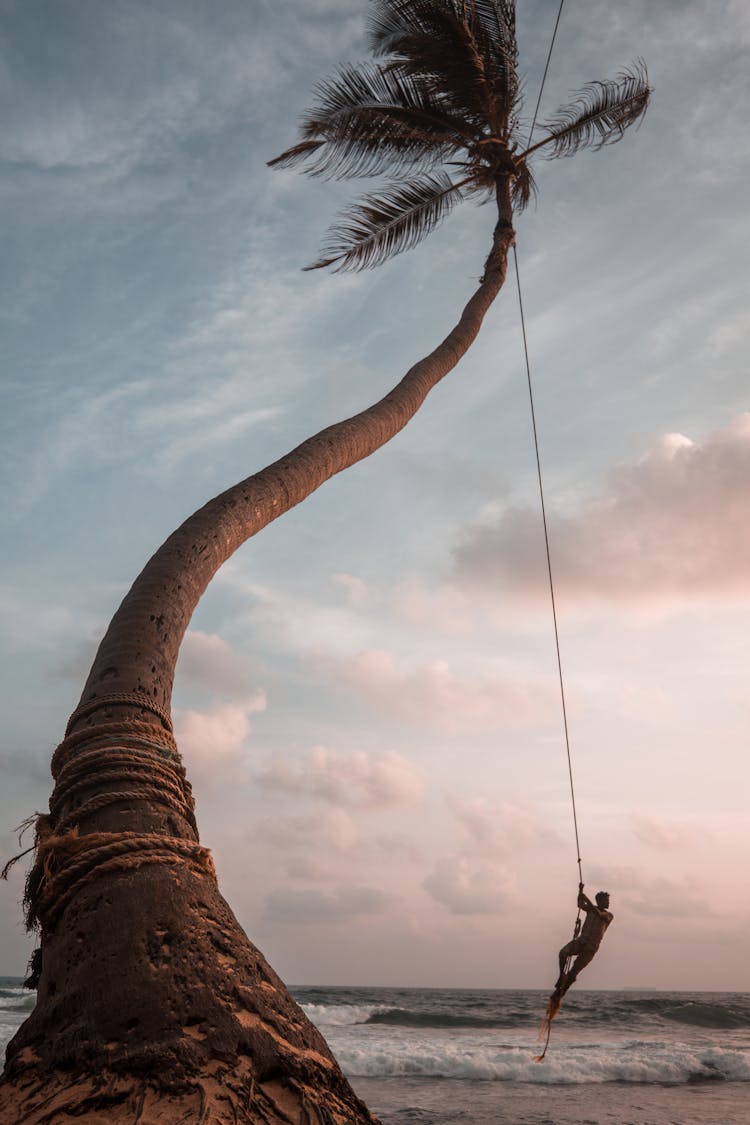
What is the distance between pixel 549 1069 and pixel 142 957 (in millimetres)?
15894

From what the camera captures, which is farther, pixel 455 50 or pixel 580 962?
pixel 455 50

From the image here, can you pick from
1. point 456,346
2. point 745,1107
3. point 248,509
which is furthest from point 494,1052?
point 248,509

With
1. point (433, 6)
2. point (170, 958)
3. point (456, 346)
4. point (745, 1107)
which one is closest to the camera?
point (170, 958)

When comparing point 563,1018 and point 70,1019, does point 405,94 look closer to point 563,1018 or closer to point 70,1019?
point 70,1019

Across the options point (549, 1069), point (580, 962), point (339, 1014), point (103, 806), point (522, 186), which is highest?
point (522, 186)

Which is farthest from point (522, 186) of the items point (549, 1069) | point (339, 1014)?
point (339, 1014)

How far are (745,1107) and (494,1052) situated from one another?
6.99 meters

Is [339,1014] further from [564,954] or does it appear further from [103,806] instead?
[103,806]

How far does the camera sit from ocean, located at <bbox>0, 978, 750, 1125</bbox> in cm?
1095

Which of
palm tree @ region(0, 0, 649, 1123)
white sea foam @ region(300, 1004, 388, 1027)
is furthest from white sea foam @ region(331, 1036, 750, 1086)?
palm tree @ region(0, 0, 649, 1123)

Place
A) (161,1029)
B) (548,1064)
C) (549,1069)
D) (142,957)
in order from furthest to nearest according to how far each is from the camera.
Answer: (548,1064) < (549,1069) < (142,957) < (161,1029)

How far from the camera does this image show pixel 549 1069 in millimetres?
15367

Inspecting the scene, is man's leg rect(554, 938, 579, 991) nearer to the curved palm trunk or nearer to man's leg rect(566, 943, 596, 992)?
man's leg rect(566, 943, 596, 992)

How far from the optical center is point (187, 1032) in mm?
2199
